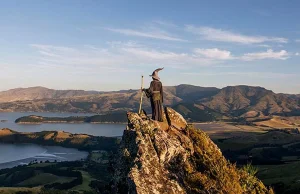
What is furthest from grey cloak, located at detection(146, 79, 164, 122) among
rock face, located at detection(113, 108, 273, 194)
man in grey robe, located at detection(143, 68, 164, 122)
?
rock face, located at detection(113, 108, 273, 194)

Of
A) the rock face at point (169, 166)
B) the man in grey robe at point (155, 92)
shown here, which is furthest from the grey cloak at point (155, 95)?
the rock face at point (169, 166)

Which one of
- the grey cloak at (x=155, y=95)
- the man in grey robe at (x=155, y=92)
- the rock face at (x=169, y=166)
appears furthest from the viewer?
the man in grey robe at (x=155, y=92)

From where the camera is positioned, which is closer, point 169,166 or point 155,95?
point 169,166

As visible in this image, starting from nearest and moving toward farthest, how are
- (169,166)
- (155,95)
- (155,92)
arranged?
(169,166), (155,95), (155,92)

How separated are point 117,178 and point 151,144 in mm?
3613

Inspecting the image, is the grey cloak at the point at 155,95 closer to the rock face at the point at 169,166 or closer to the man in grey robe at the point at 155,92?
the man in grey robe at the point at 155,92

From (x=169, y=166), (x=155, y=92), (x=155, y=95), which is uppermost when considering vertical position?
(x=155, y=92)

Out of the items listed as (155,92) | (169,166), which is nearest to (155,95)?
(155,92)

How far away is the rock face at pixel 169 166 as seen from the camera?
23.2 meters

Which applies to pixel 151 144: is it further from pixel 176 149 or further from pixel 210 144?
pixel 210 144

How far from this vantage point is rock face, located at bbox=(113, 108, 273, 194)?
23.2 meters

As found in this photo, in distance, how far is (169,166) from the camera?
2519 centimetres

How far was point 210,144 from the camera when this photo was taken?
30.3m

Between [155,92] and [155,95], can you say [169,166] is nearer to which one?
[155,95]
